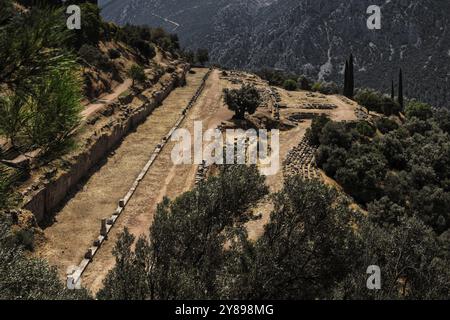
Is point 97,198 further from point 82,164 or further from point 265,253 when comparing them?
point 265,253

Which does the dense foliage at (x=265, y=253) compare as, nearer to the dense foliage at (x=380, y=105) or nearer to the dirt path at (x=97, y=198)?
the dirt path at (x=97, y=198)

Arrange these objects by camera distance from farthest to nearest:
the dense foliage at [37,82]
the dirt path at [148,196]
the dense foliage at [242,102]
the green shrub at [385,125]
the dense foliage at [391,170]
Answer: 1. the green shrub at [385,125]
2. the dense foliage at [242,102]
3. the dense foliage at [391,170]
4. the dirt path at [148,196]
5. the dense foliage at [37,82]

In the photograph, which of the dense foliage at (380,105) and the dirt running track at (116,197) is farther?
the dense foliage at (380,105)

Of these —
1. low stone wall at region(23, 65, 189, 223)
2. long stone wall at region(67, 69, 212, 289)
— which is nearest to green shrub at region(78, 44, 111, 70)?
low stone wall at region(23, 65, 189, 223)

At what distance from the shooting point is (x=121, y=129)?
40750 millimetres

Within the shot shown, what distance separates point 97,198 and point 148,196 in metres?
3.25

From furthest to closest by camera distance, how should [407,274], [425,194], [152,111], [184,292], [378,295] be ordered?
1. [152,111]
2. [425,194]
3. [407,274]
4. [378,295]
5. [184,292]

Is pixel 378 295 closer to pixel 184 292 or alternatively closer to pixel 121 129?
pixel 184 292

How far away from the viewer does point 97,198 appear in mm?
29391

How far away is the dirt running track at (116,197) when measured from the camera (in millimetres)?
22703

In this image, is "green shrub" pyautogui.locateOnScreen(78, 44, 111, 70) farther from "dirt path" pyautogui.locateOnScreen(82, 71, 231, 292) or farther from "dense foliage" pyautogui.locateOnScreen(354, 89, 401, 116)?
"dense foliage" pyautogui.locateOnScreen(354, 89, 401, 116)

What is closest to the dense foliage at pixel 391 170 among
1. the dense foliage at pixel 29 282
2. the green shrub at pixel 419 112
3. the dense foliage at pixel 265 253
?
the dense foliage at pixel 265 253

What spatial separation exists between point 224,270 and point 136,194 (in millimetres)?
18331
